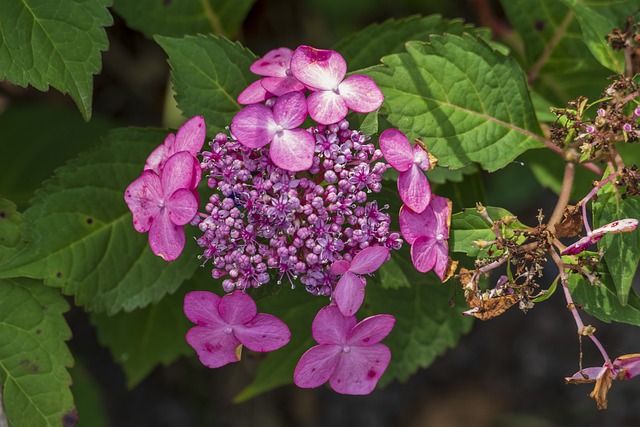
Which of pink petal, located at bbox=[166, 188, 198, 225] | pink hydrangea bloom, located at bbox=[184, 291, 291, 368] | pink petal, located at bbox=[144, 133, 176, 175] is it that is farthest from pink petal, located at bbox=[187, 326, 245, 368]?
pink petal, located at bbox=[144, 133, 176, 175]

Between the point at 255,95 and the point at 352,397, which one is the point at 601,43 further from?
the point at 352,397

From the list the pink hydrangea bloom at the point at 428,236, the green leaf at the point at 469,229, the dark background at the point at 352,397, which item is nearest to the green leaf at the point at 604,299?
the green leaf at the point at 469,229

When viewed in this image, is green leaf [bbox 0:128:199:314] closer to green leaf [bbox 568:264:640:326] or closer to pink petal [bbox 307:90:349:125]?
pink petal [bbox 307:90:349:125]

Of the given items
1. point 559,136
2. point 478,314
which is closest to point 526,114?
point 559,136

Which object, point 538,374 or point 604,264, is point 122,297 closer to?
point 604,264

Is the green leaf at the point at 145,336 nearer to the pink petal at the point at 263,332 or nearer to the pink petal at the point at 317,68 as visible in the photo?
the pink petal at the point at 263,332

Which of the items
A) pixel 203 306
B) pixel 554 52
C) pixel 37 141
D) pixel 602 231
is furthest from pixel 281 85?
pixel 37 141
